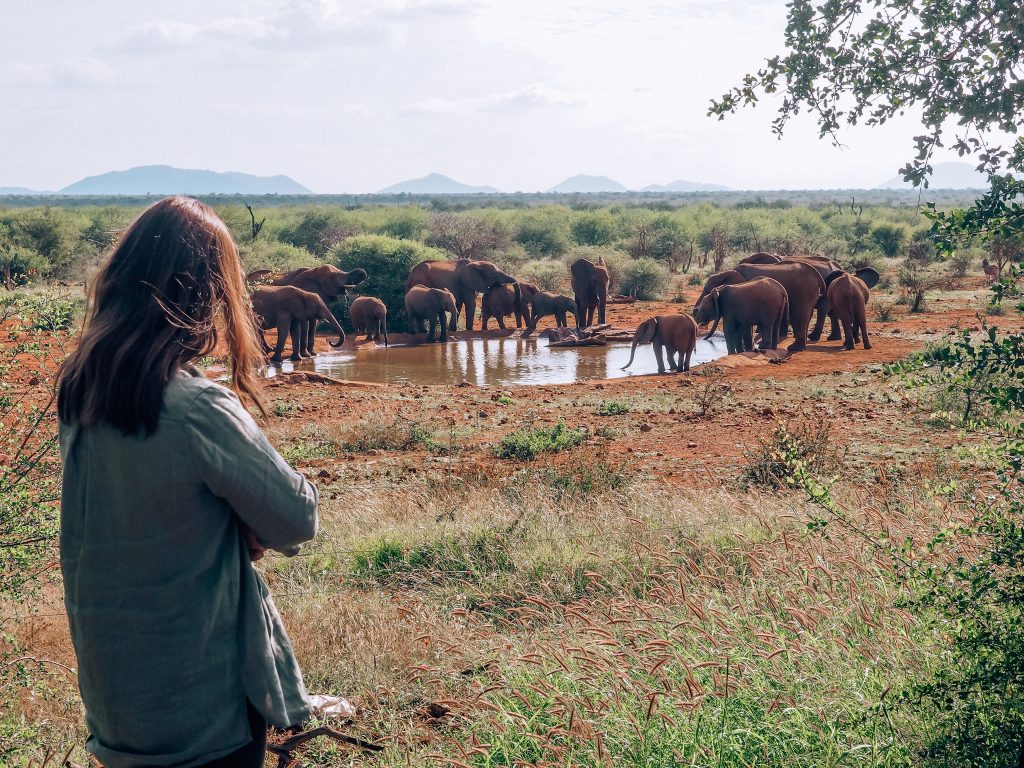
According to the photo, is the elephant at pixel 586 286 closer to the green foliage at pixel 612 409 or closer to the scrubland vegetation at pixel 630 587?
the green foliage at pixel 612 409

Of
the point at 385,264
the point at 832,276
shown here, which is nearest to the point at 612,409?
the point at 832,276

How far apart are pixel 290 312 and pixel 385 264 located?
6.78 meters

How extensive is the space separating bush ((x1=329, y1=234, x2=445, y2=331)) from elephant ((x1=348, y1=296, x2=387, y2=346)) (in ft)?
8.36

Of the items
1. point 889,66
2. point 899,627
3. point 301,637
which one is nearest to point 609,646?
point 899,627

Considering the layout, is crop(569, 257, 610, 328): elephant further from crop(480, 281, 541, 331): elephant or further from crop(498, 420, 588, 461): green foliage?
crop(498, 420, 588, 461): green foliage

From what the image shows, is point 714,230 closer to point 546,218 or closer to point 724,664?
→ point 546,218

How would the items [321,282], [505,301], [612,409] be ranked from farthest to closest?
1. [505,301]
2. [321,282]
3. [612,409]

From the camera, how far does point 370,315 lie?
69.3 feet

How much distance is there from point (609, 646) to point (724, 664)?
510mm

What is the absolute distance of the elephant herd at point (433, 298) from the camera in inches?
771

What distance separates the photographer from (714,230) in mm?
42656

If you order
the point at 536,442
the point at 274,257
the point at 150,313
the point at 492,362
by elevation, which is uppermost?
the point at 150,313

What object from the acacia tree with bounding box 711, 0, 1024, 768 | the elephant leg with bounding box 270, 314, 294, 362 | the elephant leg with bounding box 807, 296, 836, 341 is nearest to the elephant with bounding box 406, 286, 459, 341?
the elephant leg with bounding box 270, 314, 294, 362

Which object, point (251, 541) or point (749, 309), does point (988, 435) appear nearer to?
point (251, 541)
